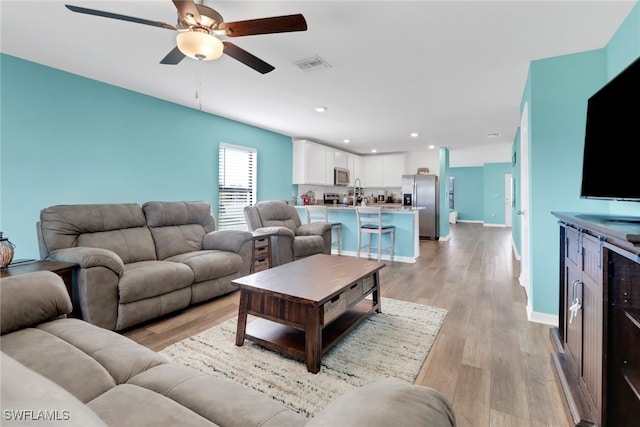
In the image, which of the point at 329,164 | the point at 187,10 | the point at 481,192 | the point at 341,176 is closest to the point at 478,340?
the point at 187,10

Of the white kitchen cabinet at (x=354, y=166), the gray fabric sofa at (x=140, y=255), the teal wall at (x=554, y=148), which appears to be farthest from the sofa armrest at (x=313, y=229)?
the white kitchen cabinet at (x=354, y=166)

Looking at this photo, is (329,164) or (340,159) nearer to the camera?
(329,164)

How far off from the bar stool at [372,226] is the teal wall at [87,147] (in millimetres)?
2486

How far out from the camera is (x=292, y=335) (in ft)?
A: 7.13

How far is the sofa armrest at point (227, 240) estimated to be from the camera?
3428 millimetres

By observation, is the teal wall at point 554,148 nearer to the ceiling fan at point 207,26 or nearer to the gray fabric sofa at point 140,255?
the ceiling fan at point 207,26

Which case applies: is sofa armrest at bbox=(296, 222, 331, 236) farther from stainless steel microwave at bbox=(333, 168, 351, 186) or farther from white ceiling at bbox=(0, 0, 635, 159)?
stainless steel microwave at bbox=(333, 168, 351, 186)

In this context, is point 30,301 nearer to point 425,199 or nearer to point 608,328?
point 608,328

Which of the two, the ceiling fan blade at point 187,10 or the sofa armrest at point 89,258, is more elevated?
the ceiling fan blade at point 187,10

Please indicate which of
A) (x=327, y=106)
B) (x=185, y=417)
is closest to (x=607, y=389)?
(x=185, y=417)

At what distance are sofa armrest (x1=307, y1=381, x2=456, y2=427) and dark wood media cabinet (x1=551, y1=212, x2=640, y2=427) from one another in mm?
842

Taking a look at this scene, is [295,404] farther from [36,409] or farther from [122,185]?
[122,185]

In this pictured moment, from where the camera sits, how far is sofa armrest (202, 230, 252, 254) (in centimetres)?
343

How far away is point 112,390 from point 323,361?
1315 millimetres
